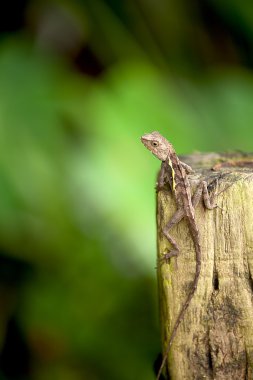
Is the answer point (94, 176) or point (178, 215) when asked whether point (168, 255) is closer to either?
point (178, 215)

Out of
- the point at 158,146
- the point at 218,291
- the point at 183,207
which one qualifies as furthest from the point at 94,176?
the point at 218,291

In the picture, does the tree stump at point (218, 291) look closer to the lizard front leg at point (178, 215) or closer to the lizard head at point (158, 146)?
the lizard front leg at point (178, 215)

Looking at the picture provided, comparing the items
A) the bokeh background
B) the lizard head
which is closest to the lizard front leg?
the lizard head

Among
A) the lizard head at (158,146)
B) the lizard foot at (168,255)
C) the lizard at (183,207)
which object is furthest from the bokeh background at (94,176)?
the lizard foot at (168,255)

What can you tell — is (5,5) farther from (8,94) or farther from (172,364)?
(172,364)

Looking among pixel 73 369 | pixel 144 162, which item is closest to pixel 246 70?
pixel 144 162

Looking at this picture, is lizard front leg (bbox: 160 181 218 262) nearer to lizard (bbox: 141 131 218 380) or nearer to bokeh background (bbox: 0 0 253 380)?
lizard (bbox: 141 131 218 380)
